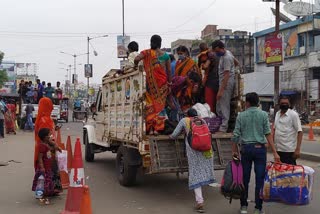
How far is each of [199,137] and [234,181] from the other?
34.4 inches

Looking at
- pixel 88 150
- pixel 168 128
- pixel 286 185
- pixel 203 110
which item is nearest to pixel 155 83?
pixel 168 128

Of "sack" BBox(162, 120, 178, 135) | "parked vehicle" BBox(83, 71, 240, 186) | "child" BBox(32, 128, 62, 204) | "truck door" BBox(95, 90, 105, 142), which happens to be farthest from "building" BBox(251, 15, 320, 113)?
"child" BBox(32, 128, 62, 204)

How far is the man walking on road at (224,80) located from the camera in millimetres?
8438

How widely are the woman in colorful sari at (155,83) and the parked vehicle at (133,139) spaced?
0.62ft

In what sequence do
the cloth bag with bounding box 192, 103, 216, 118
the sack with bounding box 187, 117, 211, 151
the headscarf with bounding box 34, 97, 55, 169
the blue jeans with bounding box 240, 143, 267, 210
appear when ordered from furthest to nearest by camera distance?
the cloth bag with bounding box 192, 103, 216, 118 → the headscarf with bounding box 34, 97, 55, 169 → the sack with bounding box 187, 117, 211, 151 → the blue jeans with bounding box 240, 143, 267, 210

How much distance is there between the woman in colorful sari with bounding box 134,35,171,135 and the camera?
26.8ft

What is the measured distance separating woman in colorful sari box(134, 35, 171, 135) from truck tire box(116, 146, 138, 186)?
1.01m

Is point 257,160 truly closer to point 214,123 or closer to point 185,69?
point 214,123

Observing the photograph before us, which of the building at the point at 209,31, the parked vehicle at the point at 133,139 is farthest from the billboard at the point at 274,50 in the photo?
the building at the point at 209,31

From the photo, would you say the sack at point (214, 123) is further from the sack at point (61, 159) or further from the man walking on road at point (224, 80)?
the sack at point (61, 159)

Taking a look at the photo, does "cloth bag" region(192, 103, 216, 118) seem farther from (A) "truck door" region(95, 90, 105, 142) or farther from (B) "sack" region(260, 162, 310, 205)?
(A) "truck door" region(95, 90, 105, 142)

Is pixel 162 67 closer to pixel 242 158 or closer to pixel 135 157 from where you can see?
pixel 135 157

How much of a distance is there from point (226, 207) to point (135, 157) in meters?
2.14

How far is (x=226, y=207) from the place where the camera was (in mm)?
7328
